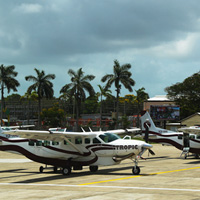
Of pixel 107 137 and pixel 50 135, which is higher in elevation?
pixel 50 135

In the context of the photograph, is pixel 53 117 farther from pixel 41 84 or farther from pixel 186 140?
pixel 186 140

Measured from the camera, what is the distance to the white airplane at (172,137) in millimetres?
34438

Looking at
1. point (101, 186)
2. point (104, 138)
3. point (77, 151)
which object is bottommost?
point (101, 186)

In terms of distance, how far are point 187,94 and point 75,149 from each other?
9962 cm

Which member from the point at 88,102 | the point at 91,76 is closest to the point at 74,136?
the point at 91,76

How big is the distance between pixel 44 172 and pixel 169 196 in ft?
41.0

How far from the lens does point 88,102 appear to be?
185m

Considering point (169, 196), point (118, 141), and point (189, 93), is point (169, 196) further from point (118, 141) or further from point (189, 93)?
point (189, 93)

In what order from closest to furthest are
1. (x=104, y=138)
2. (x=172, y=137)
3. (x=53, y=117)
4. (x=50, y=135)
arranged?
(x=50, y=135), (x=104, y=138), (x=172, y=137), (x=53, y=117)

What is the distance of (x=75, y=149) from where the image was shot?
80.6 ft

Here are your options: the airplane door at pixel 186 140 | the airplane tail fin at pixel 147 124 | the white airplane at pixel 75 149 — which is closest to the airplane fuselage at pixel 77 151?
the white airplane at pixel 75 149

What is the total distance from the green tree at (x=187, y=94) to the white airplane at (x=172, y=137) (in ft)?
248

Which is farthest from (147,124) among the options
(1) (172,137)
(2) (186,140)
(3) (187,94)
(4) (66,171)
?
(3) (187,94)

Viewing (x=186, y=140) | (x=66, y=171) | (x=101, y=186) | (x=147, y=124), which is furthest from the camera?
(x=147, y=124)
